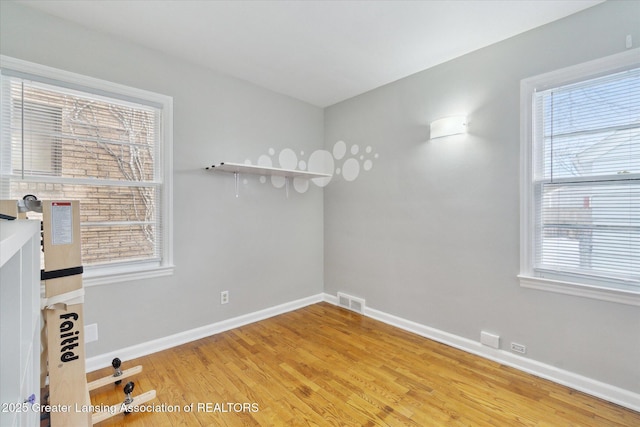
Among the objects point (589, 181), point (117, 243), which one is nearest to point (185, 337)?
point (117, 243)

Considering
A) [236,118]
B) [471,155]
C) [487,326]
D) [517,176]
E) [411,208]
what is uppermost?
[236,118]

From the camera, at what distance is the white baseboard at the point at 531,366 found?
6.38 feet

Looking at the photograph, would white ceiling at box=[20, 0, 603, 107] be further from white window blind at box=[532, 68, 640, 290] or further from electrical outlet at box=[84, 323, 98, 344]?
electrical outlet at box=[84, 323, 98, 344]

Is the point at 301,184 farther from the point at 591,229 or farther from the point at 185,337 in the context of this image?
the point at 591,229

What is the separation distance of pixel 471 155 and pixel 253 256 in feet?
8.24

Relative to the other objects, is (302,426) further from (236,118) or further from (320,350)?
(236,118)

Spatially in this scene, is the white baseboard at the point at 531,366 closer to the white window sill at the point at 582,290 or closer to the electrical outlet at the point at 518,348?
the electrical outlet at the point at 518,348

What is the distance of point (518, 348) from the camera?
2.38 m

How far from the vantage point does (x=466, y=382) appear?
219 centimetres

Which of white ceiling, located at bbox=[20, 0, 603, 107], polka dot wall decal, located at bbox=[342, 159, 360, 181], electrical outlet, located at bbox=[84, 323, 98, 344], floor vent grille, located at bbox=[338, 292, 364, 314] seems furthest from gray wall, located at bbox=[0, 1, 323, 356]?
polka dot wall decal, located at bbox=[342, 159, 360, 181]

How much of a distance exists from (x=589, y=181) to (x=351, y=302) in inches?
103

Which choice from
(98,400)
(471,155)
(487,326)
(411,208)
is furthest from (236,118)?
(487,326)

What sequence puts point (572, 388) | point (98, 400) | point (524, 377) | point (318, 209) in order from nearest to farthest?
1. point (98, 400)
2. point (572, 388)
3. point (524, 377)
4. point (318, 209)

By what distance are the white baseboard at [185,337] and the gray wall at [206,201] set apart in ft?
0.17
